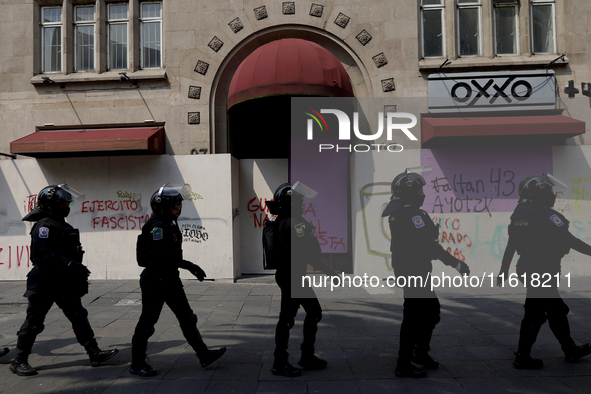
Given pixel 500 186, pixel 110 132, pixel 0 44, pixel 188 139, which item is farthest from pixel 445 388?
pixel 0 44

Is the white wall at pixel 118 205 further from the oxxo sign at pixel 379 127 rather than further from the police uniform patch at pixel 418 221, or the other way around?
the police uniform patch at pixel 418 221

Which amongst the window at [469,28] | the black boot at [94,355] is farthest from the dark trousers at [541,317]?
the window at [469,28]

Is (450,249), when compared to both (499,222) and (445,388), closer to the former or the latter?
(499,222)

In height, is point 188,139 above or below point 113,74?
below

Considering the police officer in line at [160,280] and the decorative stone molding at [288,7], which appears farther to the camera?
the decorative stone molding at [288,7]

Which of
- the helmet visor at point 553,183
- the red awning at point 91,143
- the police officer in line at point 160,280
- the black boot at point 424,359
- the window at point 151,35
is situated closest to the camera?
the police officer in line at point 160,280

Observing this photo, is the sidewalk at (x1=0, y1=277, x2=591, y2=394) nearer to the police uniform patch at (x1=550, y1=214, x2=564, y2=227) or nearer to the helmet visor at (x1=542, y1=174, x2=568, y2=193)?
the police uniform patch at (x1=550, y1=214, x2=564, y2=227)

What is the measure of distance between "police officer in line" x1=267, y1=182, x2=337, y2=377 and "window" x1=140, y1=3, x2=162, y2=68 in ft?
25.3

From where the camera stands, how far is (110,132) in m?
9.60

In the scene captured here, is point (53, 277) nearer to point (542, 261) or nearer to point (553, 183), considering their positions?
point (542, 261)

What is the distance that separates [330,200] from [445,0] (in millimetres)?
5505

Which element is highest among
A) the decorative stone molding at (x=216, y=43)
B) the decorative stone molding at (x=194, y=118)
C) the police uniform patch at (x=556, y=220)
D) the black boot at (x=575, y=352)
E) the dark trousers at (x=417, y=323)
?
the decorative stone molding at (x=216, y=43)

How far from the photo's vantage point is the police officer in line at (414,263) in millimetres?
3932

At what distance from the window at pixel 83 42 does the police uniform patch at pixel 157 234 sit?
8.19 m
